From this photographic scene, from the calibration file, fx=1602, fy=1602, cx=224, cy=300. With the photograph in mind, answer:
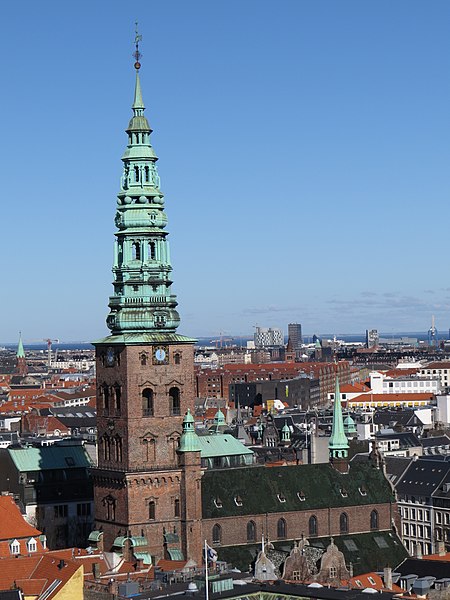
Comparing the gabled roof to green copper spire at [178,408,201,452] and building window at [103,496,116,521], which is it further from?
green copper spire at [178,408,201,452]

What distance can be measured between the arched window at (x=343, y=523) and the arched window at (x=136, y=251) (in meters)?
24.5

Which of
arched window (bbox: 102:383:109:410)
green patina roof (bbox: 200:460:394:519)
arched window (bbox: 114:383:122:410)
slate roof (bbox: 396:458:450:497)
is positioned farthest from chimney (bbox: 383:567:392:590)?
slate roof (bbox: 396:458:450:497)

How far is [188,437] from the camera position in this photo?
10688 cm

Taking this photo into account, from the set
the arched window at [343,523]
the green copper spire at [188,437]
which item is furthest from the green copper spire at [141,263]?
the arched window at [343,523]

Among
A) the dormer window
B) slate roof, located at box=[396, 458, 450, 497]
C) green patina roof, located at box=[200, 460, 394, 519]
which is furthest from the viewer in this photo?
slate roof, located at box=[396, 458, 450, 497]

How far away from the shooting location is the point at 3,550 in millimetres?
110500

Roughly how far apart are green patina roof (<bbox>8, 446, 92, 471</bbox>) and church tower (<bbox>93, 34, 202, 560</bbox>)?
1748cm

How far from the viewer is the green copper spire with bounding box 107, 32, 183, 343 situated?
355ft

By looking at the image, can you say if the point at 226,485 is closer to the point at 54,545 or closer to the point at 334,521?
the point at 334,521

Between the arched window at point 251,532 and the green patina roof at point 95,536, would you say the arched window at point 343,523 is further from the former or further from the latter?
the green patina roof at point 95,536

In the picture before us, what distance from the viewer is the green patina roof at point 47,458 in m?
127

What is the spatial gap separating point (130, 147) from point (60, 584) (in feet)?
114

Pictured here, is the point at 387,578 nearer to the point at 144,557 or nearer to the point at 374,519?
the point at 144,557

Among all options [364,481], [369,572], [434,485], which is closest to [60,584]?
[369,572]
